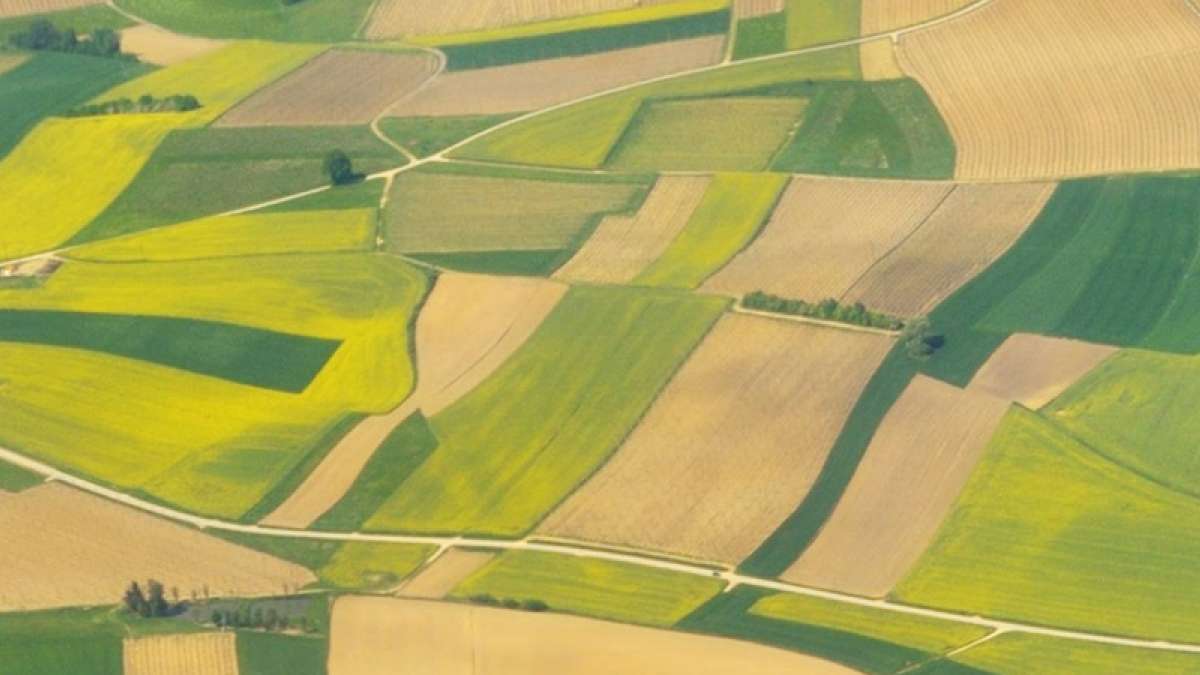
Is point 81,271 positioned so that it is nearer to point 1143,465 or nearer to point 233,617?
point 233,617

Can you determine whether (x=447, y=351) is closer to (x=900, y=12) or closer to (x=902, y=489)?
(x=902, y=489)

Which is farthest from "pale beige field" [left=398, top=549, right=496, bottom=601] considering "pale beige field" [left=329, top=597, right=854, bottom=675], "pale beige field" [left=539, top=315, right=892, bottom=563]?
"pale beige field" [left=539, top=315, right=892, bottom=563]

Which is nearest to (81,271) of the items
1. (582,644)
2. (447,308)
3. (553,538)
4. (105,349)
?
(105,349)

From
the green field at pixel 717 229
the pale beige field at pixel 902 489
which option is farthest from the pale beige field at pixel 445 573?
the green field at pixel 717 229

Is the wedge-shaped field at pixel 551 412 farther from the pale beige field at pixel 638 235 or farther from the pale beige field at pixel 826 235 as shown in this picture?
the pale beige field at pixel 826 235

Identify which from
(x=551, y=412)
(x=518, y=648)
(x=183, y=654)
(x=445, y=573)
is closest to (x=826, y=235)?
(x=551, y=412)
